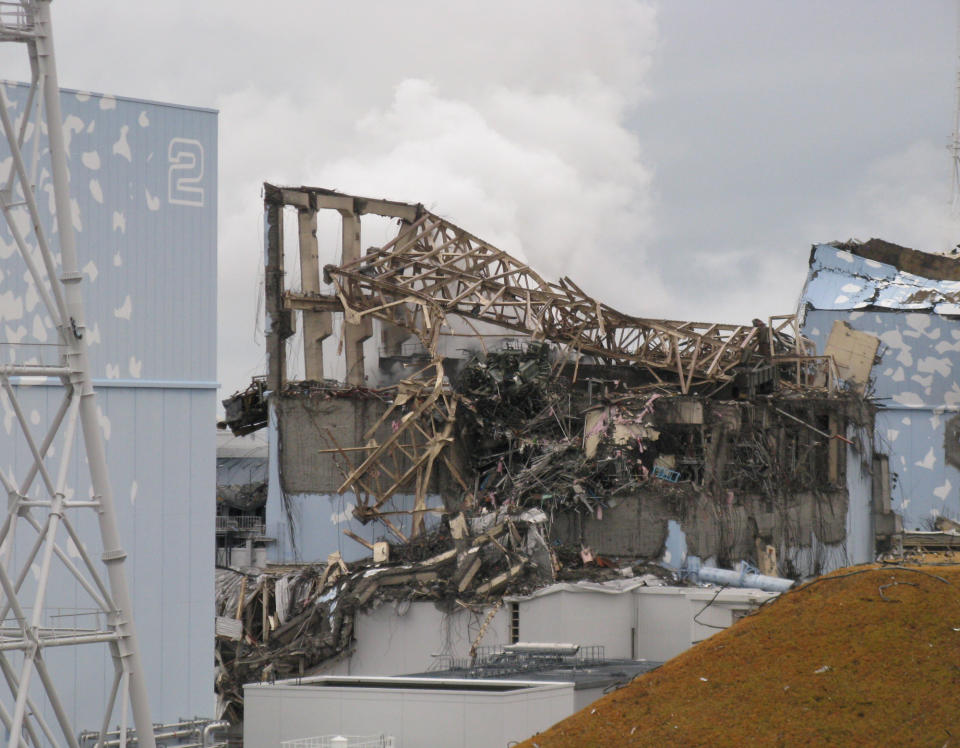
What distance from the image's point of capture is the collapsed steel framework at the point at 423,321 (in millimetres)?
45875

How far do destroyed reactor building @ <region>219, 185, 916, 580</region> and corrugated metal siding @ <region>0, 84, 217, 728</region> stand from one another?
14.7 meters

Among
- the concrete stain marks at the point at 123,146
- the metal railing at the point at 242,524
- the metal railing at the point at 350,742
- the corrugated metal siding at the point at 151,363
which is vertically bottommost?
the metal railing at the point at 350,742

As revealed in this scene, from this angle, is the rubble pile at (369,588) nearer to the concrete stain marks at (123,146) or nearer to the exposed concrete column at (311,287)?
the exposed concrete column at (311,287)

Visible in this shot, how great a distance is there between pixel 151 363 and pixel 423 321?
22.1 metres

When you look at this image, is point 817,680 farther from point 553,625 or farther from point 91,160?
point 91,160

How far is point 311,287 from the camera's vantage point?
1941 inches

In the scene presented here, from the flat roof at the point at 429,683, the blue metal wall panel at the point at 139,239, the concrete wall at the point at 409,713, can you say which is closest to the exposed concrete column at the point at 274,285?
the blue metal wall panel at the point at 139,239

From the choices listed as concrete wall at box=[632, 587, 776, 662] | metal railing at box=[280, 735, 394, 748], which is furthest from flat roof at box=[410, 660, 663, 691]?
concrete wall at box=[632, 587, 776, 662]

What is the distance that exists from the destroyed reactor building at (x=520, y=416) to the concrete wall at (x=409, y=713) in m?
13.6

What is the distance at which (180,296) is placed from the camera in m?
27.2

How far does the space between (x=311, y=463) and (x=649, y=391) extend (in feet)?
38.2

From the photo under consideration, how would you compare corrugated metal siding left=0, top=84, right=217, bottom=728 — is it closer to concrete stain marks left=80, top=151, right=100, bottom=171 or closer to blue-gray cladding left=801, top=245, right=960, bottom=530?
concrete stain marks left=80, top=151, right=100, bottom=171

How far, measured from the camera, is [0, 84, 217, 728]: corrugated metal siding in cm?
2616

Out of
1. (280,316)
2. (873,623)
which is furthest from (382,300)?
(873,623)
